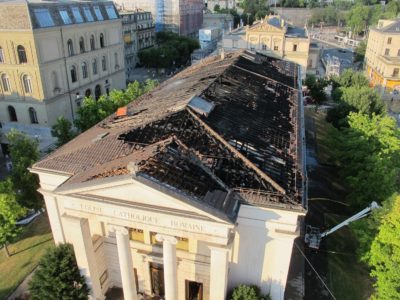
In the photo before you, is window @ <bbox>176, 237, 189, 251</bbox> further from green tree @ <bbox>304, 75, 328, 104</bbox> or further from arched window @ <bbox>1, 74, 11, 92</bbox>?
green tree @ <bbox>304, 75, 328, 104</bbox>

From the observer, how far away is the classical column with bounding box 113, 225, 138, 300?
20997mm

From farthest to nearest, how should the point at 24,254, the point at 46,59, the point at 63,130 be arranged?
the point at 46,59
the point at 63,130
the point at 24,254

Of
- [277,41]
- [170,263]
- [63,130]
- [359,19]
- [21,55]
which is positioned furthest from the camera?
[359,19]

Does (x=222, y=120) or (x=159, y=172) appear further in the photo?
(x=222, y=120)

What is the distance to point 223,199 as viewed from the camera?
63.8ft

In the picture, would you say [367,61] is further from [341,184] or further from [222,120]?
[222,120]

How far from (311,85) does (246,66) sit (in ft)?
96.5

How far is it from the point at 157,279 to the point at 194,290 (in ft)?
9.74

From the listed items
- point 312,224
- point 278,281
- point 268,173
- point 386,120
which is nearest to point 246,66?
point 386,120

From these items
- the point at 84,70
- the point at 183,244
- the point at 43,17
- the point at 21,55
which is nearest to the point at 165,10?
the point at 84,70

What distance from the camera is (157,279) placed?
2658 cm

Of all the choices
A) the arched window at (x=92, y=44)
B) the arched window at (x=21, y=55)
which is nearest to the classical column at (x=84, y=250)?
the arched window at (x=21, y=55)

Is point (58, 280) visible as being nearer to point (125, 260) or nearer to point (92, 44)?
point (125, 260)

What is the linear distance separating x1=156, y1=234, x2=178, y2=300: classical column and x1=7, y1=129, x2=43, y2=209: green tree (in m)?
18.3
